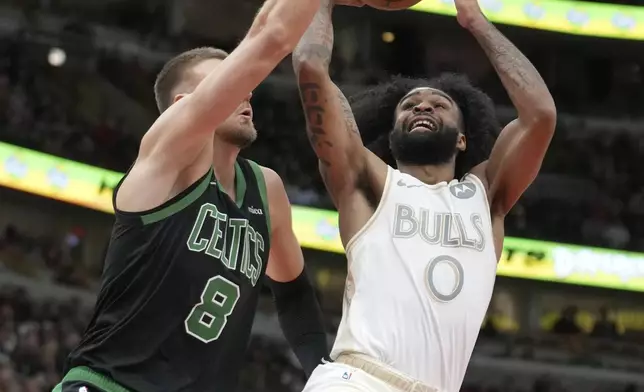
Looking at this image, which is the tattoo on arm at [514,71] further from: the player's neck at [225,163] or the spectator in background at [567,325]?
the spectator in background at [567,325]

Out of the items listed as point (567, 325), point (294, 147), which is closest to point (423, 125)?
point (294, 147)

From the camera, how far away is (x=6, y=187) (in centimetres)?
1484

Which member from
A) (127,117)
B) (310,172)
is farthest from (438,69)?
(127,117)

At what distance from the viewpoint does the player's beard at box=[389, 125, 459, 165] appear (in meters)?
4.41

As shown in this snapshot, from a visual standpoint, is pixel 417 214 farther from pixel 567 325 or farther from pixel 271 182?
pixel 567 325

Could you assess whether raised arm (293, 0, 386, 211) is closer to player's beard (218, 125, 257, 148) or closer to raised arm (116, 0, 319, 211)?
player's beard (218, 125, 257, 148)

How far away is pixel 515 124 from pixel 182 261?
1.80 metres

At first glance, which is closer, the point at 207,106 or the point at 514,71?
the point at 207,106

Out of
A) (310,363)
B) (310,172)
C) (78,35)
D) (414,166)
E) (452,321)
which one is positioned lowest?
(310,172)

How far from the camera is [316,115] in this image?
4191mm

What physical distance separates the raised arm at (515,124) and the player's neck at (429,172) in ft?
0.64

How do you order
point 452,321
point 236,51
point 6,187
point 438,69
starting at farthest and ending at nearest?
point 438,69, point 6,187, point 452,321, point 236,51

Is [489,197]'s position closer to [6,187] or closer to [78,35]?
[6,187]

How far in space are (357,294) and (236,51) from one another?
3.86ft
